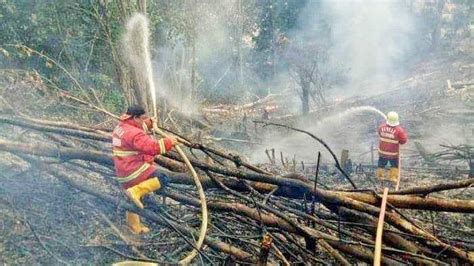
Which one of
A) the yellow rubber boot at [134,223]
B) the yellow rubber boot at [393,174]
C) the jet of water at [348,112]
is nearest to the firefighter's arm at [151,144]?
→ the yellow rubber boot at [134,223]

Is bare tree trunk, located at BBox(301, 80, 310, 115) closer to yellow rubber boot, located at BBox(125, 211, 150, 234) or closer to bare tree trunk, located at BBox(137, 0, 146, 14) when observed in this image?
bare tree trunk, located at BBox(137, 0, 146, 14)

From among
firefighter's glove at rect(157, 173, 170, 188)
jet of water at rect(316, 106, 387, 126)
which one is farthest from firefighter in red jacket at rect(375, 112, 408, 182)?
jet of water at rect(316, 106, 387, 126)

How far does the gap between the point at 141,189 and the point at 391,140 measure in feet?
18.2

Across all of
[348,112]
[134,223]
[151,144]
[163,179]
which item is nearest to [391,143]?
[163,179]

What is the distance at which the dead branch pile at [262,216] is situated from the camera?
11.9 feet

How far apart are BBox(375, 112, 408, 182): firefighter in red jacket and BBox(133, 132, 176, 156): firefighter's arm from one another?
215 inches

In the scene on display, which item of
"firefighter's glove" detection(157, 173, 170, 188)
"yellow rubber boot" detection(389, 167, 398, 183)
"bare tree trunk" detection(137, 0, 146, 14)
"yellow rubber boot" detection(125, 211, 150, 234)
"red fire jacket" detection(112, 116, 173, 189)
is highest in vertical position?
"bare tree trunk" detection(137, 0, 146, 14)

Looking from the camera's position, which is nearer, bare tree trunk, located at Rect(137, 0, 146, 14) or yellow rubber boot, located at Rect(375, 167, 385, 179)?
yellow rubber boot, located at Rect(375, 167, 385, 179)

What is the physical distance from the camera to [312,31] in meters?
25.0

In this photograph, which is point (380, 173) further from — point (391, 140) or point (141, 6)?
point (141, 6)

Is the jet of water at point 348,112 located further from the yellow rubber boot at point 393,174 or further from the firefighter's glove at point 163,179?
the firefighter's glove at point 163,179

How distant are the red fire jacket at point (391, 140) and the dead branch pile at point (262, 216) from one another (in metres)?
2.59

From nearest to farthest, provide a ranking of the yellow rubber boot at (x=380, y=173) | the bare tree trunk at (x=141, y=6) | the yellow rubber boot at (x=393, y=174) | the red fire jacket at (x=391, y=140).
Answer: the yellow rubber boot at (x=393, y=174) → the red fire jacket at (x=391, y=140) → the yellow rubber boot at (x=380, y=173) → the bare tree trunk at (x=141, y=6)

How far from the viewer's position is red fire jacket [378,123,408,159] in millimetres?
8742
